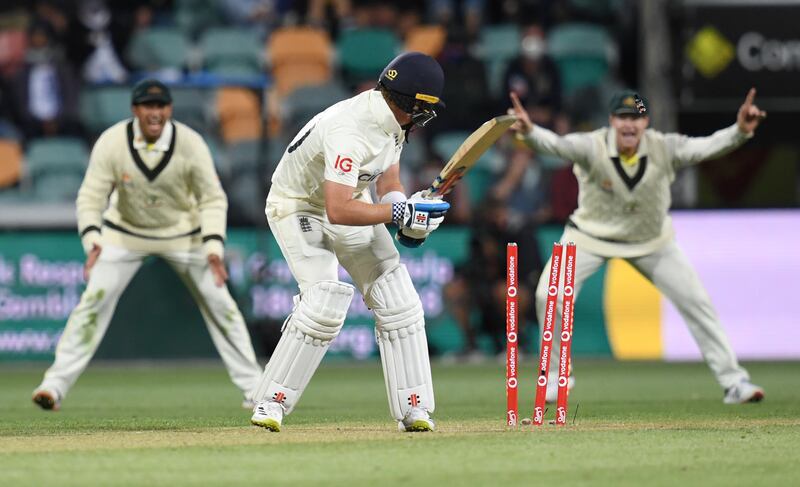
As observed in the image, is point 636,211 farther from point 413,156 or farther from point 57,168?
point 57,168

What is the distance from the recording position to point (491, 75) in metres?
19.0

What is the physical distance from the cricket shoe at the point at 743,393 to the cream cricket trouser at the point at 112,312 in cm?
323

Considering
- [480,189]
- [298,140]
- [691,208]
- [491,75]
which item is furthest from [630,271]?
[298,140]

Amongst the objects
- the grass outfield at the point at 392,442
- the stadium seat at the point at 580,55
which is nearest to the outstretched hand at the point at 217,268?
the grass outfield at the point at 392,442

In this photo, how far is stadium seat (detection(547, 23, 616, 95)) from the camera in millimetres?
19234

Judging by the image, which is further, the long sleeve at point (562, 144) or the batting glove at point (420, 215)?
the long sleeve at point (562, 144)

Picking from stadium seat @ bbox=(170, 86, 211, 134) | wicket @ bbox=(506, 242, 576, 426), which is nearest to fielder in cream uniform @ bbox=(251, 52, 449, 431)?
wicket @ bbox=(506, 242, 576, 426)

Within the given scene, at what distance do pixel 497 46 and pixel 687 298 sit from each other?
918 cm

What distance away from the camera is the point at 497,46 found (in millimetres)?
19484

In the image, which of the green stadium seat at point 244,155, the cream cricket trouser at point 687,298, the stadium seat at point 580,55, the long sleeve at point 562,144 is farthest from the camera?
the stadium seat at point 580,55

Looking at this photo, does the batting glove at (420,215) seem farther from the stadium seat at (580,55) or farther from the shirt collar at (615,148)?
the stadium seat at (580,55)

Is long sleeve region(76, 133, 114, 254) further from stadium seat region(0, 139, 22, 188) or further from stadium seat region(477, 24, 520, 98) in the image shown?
stadium seat region(477, 24, 520, 98)

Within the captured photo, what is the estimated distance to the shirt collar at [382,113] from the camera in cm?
767

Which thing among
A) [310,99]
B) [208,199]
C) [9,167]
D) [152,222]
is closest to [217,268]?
[208,199]
